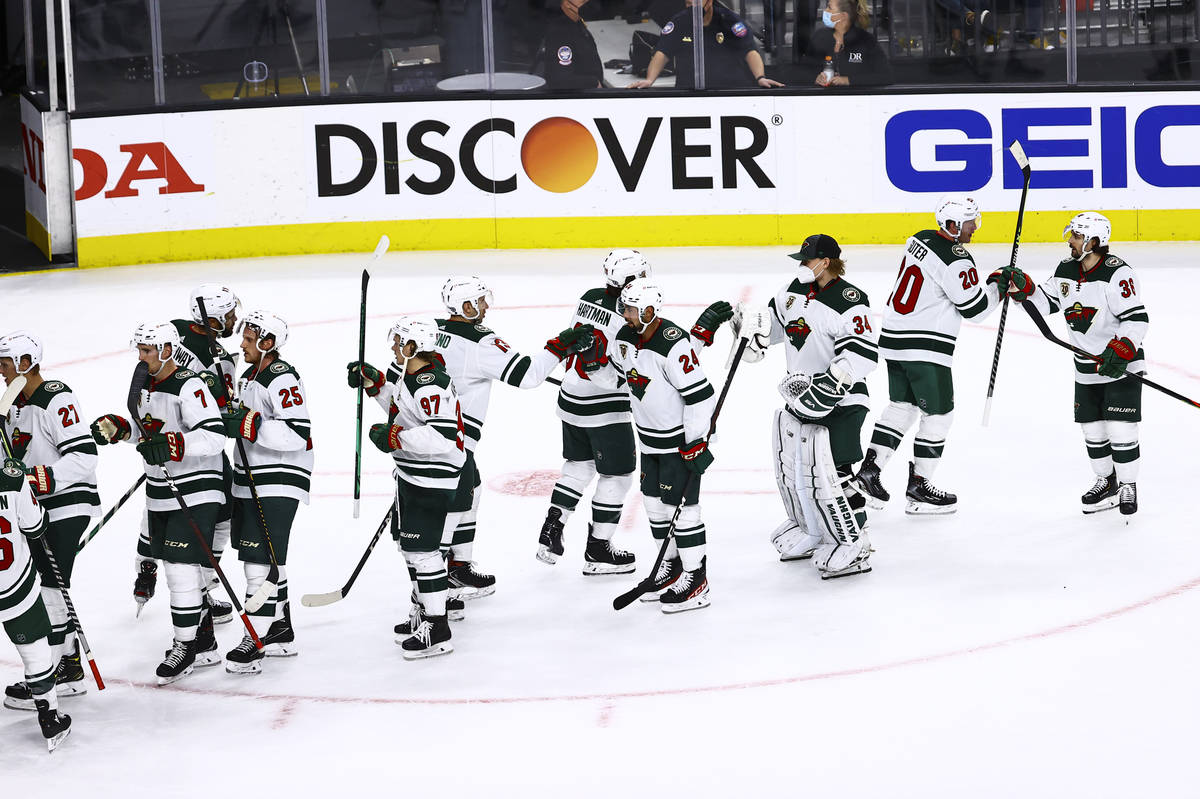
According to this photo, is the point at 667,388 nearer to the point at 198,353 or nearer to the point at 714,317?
the point at 714,317

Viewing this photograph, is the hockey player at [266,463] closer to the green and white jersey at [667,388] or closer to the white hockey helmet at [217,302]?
the white hockey helmet at [217,302]

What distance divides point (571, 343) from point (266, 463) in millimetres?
1277

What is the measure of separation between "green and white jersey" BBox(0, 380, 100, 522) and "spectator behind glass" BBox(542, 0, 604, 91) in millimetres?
8575

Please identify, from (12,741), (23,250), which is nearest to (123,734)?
(12,741)

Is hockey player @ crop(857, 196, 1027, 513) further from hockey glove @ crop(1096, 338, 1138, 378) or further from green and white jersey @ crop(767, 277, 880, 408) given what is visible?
green and white jersey @ crop(767, 277, 880, 408)

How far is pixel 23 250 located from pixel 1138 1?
31.3ft

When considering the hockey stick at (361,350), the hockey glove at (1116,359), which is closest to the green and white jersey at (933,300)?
the hockey glove at (1116,359)

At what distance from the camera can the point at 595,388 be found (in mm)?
6930

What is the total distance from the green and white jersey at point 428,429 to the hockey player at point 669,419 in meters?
0.77

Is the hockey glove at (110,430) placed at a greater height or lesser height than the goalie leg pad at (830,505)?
greater

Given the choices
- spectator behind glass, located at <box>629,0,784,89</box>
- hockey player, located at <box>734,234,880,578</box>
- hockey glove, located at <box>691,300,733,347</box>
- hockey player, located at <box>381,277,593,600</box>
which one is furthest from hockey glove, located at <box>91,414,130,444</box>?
spectator behind glass, located at <box>629,0,784,89</box>

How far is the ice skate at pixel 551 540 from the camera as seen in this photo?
7.18 metres

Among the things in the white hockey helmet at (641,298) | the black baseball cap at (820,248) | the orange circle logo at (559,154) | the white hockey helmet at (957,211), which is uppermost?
the orange circle logo at (559,154)

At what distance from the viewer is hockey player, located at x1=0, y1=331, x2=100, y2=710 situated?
5.89 m
